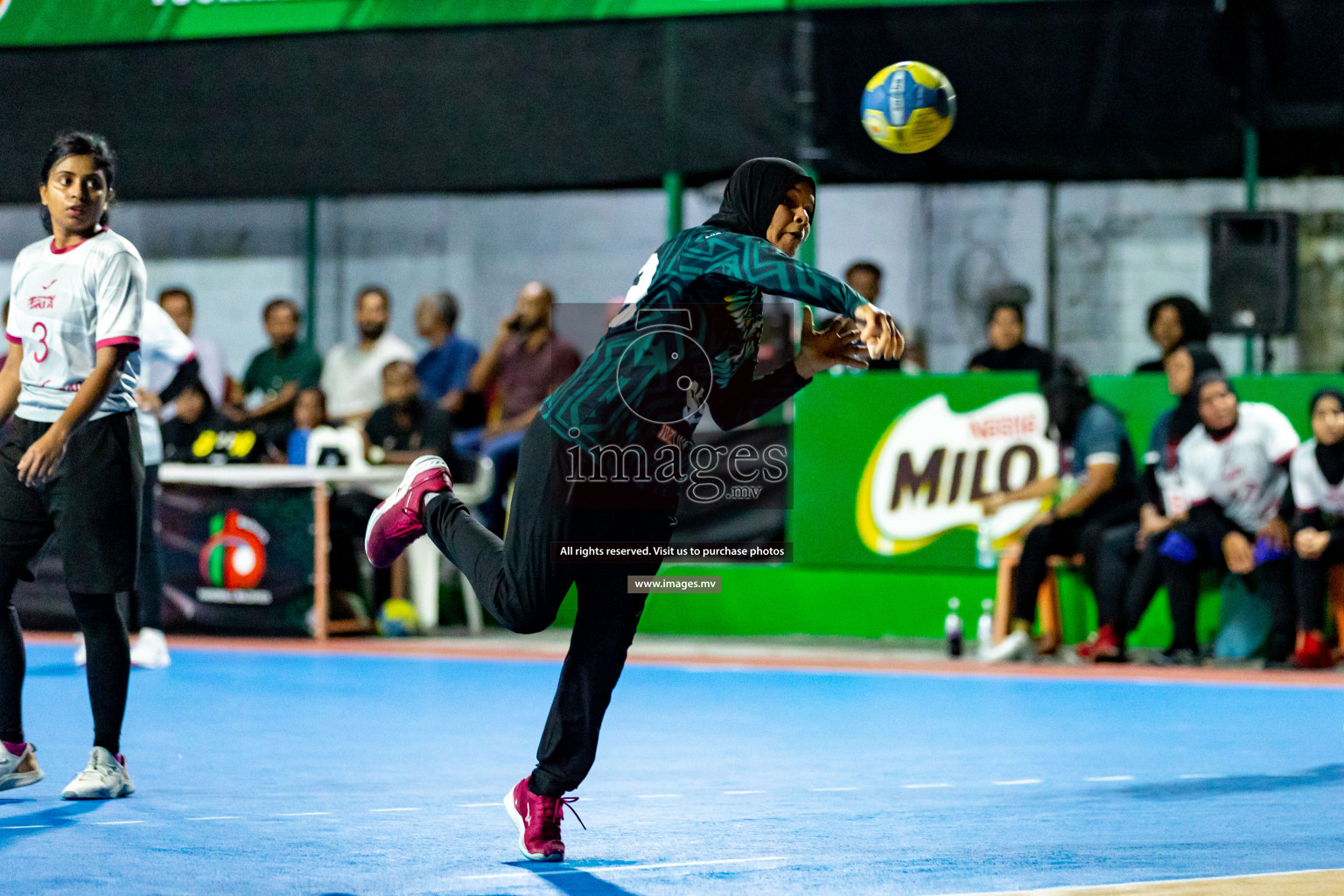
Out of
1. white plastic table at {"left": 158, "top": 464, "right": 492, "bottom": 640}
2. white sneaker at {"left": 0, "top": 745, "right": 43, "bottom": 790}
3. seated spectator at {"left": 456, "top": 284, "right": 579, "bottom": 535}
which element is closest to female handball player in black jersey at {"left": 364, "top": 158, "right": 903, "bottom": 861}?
white sneaker at {"left": 0, "top": 745, "right": 43, "bottom": 790}

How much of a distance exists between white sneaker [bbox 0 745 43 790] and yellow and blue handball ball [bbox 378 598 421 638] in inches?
244

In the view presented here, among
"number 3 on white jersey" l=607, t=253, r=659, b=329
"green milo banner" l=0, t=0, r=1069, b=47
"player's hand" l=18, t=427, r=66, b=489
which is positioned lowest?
"player's hand" l=18, t=427, r=66, b=489

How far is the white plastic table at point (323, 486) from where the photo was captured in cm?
1241

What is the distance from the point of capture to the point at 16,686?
6363 millimetres

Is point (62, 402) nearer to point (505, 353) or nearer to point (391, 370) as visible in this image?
point (391, 370)

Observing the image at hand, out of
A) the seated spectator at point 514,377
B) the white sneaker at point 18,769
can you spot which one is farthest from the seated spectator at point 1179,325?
the white sneaker at point 18,769

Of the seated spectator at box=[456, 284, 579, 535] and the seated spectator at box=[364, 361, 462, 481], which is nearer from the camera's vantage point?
the seated spectator at box=[364, 361, 462, 481]

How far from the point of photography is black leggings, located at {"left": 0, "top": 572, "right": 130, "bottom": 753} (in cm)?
622

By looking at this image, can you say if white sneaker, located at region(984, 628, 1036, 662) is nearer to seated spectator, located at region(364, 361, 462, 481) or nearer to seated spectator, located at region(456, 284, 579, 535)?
seated spectator, located at region(456, 284, 579, 535)

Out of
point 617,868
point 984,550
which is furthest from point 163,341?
point 984,550

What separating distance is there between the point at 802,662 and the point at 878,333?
6926 millimetres

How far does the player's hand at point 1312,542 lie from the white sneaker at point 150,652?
702cm

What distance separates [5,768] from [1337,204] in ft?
46.3

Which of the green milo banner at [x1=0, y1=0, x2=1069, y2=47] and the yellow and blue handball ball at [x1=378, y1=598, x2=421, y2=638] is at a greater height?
the green milo banner at [x1=0, y1=0, x2=1069, y2=47]
